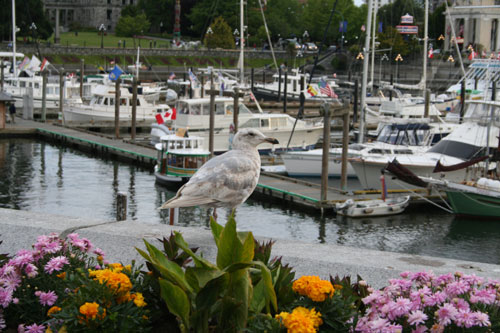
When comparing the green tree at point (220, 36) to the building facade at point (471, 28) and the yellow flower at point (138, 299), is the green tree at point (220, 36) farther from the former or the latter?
the yellow flower at point (138, 299)

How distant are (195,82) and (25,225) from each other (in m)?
44.7

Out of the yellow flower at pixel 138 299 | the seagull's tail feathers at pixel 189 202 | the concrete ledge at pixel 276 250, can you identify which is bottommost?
the concrete ledge at pixel 276 250

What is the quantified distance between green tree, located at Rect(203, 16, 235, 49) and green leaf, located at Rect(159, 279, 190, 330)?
101m

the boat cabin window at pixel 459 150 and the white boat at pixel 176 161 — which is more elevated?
the boat cabin window at pixel 459 150

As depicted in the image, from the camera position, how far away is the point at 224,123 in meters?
39.2

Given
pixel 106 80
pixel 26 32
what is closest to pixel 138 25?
pixel 26 32

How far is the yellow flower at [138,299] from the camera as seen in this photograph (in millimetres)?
5805

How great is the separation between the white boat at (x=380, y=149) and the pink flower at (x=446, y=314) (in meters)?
26.2

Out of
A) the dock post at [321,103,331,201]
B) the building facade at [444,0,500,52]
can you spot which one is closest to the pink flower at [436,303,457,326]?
the dock post at [321,103,331,201]

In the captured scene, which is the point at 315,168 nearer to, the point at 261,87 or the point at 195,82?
the point at 195,82

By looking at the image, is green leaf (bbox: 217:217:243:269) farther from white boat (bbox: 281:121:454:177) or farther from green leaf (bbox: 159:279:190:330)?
white boat (bbox: 281:121:454:177)

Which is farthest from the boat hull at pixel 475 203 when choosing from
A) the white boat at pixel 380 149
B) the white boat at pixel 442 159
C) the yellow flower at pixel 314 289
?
the yellow flower at pixel 314 289

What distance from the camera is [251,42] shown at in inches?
4503

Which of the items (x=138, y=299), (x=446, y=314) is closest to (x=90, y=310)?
(x=138, y=299)
